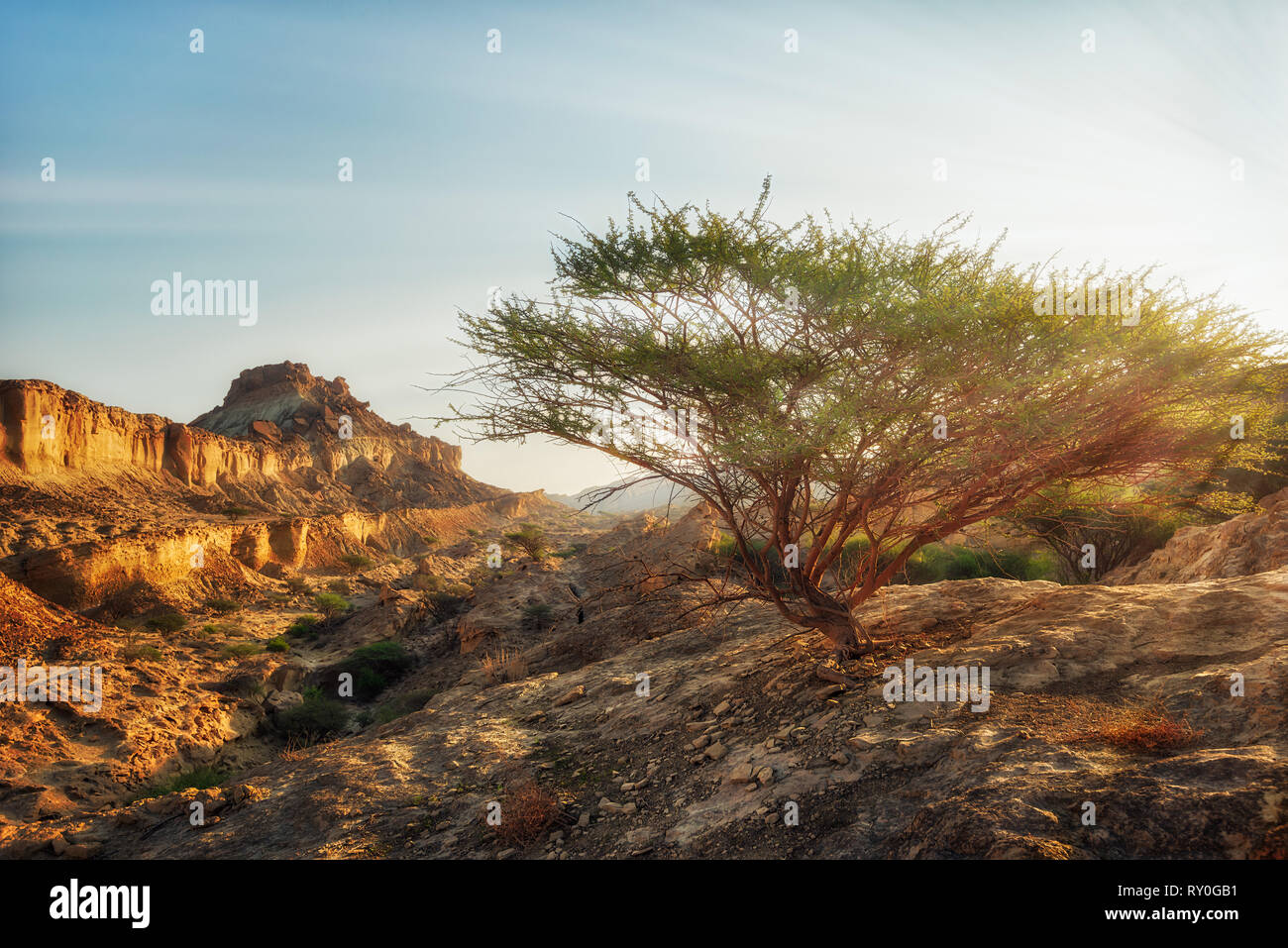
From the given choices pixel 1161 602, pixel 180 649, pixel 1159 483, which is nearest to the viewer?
pixel 1161 602

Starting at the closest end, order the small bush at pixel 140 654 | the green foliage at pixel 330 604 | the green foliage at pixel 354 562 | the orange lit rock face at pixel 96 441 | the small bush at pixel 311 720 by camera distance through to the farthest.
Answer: the small bush at pixel 311 720 < the small bush at pixel 140 654 < the green foliage at pixel 330 604 < the orange lit rock face at pixel 96 441 < the green foliage at pixel 354 562

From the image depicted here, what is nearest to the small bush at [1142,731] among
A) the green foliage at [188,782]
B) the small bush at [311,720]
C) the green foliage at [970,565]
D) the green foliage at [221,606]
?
the green foliage at [970,565]

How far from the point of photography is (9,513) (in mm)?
21719

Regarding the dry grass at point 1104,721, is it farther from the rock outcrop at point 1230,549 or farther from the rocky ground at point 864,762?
the rock outcrop at point 1230,549

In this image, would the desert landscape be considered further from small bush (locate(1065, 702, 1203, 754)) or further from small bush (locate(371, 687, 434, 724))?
small bush (locate(371, 687, 434, 724))

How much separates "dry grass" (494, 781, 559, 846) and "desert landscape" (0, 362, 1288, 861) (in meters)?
0.03

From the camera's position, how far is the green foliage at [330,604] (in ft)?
73.2

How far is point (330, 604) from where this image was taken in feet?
75.0

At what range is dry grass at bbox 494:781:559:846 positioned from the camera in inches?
209

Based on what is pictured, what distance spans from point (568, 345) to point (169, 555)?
21.2 meters

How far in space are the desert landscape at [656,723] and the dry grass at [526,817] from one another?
3 cm
